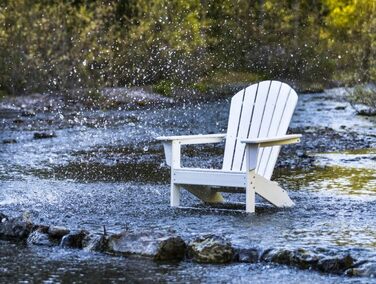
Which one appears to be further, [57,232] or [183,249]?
[57,232]

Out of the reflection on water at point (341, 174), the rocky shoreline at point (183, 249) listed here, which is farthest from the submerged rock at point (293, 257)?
the reflection on water at point (341, 174)

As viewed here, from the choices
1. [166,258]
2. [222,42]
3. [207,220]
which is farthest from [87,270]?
[222,42]

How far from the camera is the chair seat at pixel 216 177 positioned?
22.3 ft

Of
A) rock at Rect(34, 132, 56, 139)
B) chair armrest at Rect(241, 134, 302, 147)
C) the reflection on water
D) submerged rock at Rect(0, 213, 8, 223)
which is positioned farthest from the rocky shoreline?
rock at Rect(34, 132, 56, 139)

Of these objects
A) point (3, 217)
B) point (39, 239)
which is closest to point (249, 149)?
point (39, 239)

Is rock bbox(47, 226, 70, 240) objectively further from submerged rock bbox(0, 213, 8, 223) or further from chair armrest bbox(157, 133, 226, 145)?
chair armrest bbox(157, 133, 226, 145)

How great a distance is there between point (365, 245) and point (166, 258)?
46.8 inches

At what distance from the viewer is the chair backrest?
7.48 meters

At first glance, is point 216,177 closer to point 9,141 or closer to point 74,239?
point 74,239

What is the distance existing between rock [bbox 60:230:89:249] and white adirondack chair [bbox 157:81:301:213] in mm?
1272

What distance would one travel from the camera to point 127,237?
5.80 m

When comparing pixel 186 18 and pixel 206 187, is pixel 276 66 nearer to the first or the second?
pixel 186 18

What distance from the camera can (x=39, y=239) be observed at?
607cm

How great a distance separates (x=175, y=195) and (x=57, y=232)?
139cm
